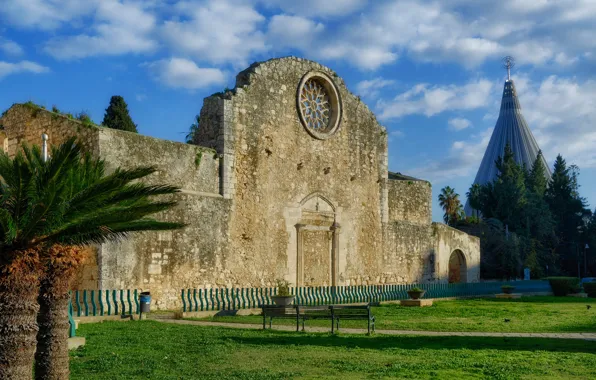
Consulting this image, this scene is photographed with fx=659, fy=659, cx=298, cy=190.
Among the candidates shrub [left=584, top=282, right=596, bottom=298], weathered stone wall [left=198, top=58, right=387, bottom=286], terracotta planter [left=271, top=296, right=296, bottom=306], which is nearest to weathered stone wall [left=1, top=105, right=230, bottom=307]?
weathered stone wall [left=198, top=58, right=387, bottom=286]

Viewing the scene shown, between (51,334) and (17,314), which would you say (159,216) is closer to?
(51,334)

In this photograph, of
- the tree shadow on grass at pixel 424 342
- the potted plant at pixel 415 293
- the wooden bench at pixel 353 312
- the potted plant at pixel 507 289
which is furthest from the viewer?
the potted plant at pixel 507 289

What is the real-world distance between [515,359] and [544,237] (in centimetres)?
5478

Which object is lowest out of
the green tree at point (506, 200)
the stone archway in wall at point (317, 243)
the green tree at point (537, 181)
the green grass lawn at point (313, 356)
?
the green grass lawn at point (313, 356)

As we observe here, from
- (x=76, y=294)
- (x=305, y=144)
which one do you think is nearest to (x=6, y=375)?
(x=76, y=294)

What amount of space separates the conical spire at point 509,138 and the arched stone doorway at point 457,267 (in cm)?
6610

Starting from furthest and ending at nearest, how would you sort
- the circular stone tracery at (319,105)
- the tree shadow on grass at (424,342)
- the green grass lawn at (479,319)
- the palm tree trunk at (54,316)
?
the circular stone tracery at (319,105) → the green grass lawn at (479,319) → the tree shadow on grass at (424,342) → the palm tree trunk at (54,316)

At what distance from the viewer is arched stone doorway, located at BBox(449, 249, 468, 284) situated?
35.6 m

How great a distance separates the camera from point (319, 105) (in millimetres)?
27188

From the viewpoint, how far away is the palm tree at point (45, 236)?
7102 millimetres

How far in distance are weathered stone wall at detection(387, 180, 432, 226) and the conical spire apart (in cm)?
7041

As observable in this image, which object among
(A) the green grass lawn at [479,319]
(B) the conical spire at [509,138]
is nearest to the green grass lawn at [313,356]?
(A) the green grass lawn at [479,319]

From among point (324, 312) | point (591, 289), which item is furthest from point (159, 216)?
point (591, 289)

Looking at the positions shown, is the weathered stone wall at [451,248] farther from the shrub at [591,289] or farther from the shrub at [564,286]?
the shrub at [591,289]
